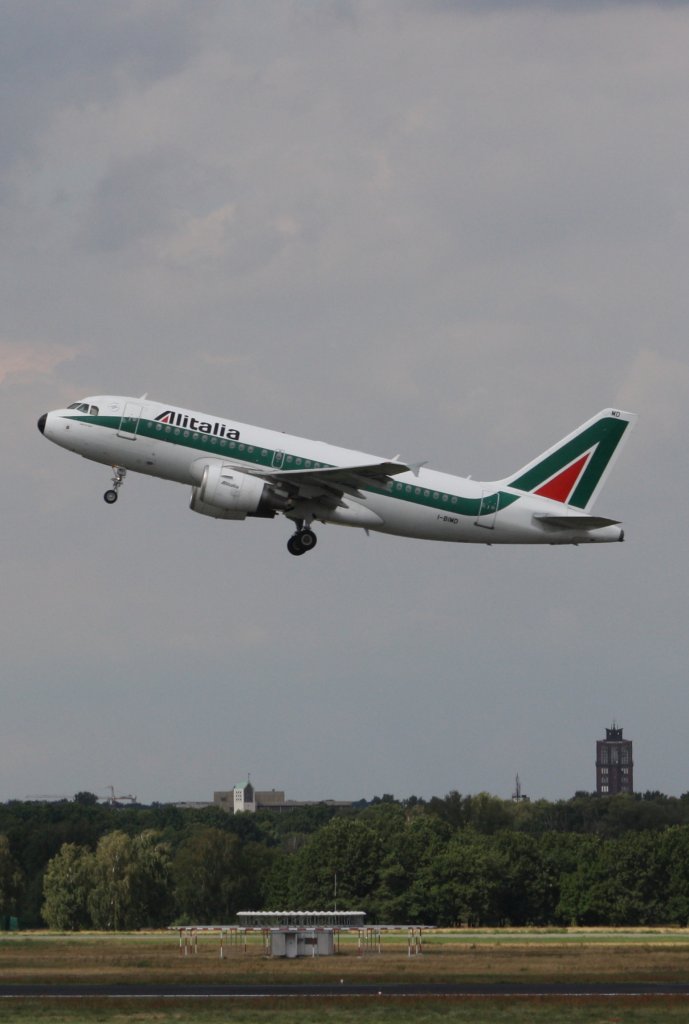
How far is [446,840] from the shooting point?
17012 centimetres

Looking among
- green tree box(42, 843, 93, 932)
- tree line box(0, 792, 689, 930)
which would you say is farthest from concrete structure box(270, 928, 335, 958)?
green tree box(42, 843, 93, 932)

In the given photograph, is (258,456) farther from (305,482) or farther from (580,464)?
(580,464)

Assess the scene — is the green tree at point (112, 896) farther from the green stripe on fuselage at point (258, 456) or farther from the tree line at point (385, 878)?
the green stripe on fuselage at point (258, 456)

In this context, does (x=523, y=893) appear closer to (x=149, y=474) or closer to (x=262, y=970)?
(x=262, y=970)

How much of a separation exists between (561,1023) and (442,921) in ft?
315

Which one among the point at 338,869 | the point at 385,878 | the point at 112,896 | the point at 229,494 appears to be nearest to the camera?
the point at 229,494

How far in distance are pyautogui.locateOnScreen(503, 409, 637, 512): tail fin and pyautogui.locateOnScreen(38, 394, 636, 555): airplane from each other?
0.36ft

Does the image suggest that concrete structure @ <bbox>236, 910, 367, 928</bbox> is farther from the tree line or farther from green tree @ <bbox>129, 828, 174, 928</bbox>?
green tree @ <bbox>129, 828, 174, 928</bbox>

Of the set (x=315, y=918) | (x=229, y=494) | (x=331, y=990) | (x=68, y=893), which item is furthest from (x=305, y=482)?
(x=68, y=893)

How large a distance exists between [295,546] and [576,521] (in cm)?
1324

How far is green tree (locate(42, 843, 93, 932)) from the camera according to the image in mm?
170250

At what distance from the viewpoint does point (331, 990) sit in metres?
70.2

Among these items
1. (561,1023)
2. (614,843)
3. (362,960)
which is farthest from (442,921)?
(561,1023)

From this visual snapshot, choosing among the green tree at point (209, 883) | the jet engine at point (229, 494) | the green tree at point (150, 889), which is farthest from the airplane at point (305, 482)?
the green tree at point (150, 889)
